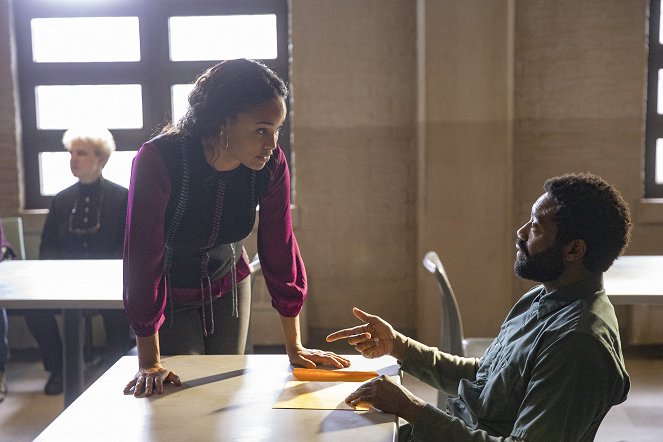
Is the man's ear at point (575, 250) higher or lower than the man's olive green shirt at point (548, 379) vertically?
higher

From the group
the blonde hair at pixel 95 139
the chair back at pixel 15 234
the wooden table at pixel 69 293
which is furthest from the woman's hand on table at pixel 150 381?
the chair back at pixel 15 234

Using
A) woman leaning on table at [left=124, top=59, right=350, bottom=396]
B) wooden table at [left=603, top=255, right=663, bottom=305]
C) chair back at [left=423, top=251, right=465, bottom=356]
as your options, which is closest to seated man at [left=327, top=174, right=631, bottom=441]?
woman leaning on table at [left=124, top=59, right=350, bottom=396]

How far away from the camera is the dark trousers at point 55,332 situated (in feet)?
13.0

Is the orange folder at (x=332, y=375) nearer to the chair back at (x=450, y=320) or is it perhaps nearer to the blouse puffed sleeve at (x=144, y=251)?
the blouse puffed sleeve at (x=144, y=251)

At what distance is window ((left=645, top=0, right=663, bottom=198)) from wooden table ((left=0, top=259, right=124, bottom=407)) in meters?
3.49

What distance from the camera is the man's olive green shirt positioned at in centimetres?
127

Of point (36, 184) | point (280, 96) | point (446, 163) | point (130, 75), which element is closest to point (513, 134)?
point (446, 163)

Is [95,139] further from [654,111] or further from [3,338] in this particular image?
[654,111]

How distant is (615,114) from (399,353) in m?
3.33

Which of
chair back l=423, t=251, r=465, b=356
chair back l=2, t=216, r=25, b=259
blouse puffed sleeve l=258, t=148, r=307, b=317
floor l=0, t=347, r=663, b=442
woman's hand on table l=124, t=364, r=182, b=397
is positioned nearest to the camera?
woman's hand on table l=124, t=364, r=182, b=397

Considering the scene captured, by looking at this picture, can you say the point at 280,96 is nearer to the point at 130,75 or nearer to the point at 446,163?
the point at 446,163

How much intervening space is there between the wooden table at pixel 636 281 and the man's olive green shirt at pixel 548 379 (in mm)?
1009

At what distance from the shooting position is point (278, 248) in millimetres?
1902

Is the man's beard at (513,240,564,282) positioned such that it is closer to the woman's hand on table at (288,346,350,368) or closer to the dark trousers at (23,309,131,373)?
the woman's hand on table at (288,346,350,368)
